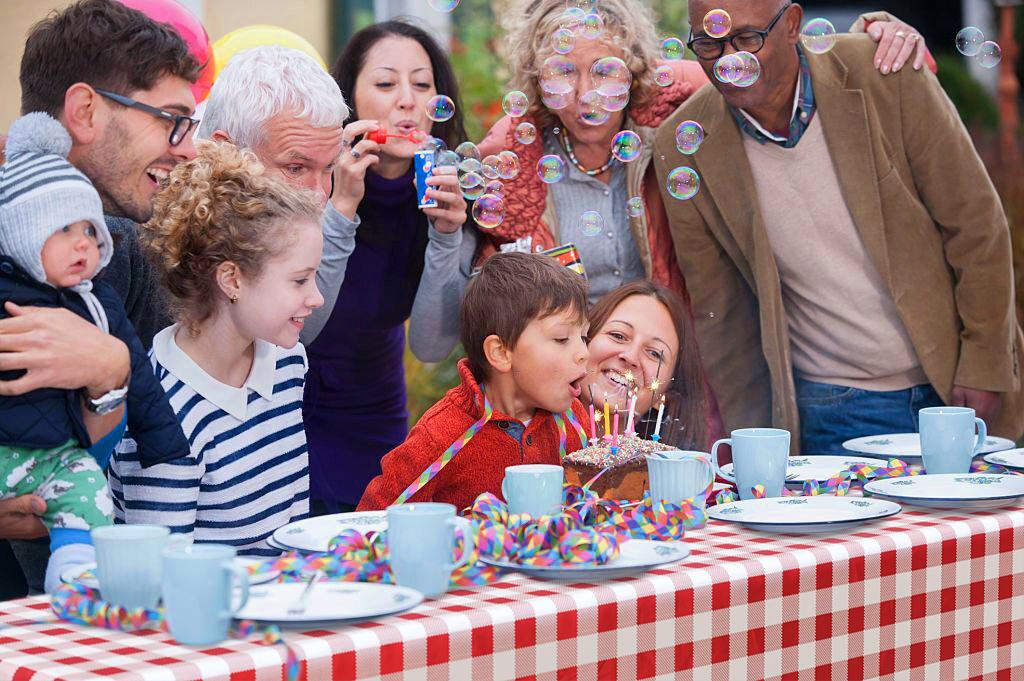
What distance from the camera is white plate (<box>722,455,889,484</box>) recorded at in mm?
2676

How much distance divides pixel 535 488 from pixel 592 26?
1.44 metres

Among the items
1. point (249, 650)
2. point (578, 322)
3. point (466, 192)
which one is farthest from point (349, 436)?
point (249, 650)

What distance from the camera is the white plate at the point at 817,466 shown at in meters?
2.68

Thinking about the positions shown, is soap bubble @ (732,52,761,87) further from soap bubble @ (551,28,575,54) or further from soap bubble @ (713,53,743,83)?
soap bubble @ (551,28,575,54)

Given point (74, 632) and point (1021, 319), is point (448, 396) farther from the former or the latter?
point (1021, 319)

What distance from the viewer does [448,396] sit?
2680mm

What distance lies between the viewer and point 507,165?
10.3ft

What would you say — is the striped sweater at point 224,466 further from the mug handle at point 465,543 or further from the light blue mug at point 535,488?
the mug handle at point 465,543

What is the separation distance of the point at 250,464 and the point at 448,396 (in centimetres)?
43

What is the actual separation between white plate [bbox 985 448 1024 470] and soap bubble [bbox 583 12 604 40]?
4.44 ft

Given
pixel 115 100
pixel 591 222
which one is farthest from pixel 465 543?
pixel 591 222

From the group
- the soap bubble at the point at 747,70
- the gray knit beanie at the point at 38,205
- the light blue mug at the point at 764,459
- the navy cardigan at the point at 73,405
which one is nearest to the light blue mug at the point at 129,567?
the navy cardigan at the point at 73,405

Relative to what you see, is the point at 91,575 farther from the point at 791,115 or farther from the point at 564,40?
the point at 791,115

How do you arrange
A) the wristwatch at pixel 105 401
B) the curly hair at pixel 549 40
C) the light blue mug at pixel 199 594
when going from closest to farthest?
1. the light blue mug at pixel 199 594
2. the wristwatch at pixel 105 401
3. the curly hair at pixel 549 40
